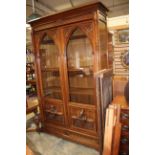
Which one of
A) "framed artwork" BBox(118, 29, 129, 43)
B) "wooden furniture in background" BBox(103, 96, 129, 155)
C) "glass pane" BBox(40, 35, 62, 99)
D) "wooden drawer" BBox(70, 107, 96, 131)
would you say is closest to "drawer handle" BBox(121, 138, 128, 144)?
"wooden furniture in background" BBox(103, 96, 129, 155)

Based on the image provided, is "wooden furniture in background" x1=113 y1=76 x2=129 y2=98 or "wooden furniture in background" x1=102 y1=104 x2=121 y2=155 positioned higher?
"wooden furniture in background" x1=113 y1=76 x2=129 y2=98

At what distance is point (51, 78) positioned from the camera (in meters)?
2.52

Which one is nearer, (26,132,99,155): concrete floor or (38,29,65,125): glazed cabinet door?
(26,132,99,155): concrete floor

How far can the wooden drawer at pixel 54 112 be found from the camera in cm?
239

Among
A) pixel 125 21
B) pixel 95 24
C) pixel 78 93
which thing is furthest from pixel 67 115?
pixel 125 21

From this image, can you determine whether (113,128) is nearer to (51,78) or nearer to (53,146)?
(53,146)

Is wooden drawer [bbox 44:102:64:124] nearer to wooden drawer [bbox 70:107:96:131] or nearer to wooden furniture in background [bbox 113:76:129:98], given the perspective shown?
wooden drawer [bbox 70:107:96:131]

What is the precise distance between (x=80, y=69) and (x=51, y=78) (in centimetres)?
61

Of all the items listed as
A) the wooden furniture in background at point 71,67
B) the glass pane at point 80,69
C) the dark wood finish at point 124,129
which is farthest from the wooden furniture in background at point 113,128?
the glass pane at point 80,69

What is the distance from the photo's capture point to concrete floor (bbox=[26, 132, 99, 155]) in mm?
2096

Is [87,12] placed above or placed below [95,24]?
above

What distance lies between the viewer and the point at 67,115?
230cm
